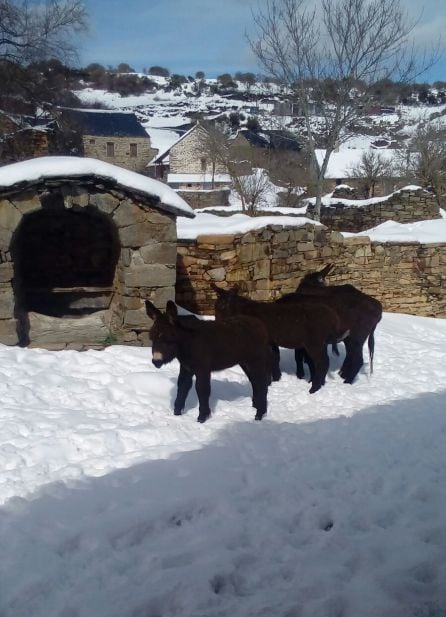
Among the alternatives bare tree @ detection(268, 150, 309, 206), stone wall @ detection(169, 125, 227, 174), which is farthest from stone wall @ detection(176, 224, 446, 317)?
stone wall @ detection(169, 125, 227, 174)

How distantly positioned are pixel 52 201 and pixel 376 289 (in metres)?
6.48

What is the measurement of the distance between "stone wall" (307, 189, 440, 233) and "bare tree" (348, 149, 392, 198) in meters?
8.93

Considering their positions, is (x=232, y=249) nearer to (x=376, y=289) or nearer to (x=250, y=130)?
(x=376, y=289)

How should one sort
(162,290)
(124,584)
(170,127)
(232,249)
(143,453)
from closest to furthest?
(124,584)
(143,453)
(162,290)
(232,249)
(170,127)

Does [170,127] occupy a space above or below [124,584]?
above

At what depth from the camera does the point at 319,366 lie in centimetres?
579

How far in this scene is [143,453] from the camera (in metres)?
4.20

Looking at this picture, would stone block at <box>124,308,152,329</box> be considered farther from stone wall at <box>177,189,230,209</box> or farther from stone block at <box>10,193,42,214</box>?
stone wall at <box>177,189,230,209</box>

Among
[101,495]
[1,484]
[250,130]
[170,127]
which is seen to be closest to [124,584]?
[101,495]

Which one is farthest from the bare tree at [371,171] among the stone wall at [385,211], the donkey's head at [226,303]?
the donkey's head at [226,303]

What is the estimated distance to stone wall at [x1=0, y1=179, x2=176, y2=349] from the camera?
20.0 ft

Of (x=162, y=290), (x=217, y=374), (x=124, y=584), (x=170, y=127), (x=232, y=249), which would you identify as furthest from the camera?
(x=170, y=127)

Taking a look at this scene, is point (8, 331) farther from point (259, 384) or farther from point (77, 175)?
point (259, 384)

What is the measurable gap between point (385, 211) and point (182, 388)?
1417 cm
